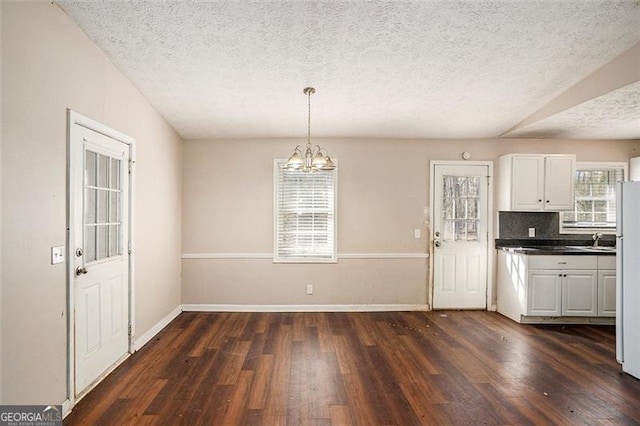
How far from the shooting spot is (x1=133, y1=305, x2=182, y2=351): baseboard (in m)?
3.52

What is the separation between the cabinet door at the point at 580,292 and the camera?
14.0ft

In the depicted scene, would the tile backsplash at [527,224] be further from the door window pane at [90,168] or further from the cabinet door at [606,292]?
the door window pane at [90,168]

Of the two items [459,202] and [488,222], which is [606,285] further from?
[459,202]

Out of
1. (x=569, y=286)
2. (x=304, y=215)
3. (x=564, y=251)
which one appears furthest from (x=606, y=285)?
(x=304, y=215)

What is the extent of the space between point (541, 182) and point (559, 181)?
0.78 feet

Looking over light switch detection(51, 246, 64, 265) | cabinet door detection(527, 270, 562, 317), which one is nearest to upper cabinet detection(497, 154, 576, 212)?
cabinet door detection(527, 270, 562, 317)

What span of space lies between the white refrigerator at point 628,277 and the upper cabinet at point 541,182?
4.91ft

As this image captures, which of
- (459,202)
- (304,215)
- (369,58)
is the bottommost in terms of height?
(304,215)

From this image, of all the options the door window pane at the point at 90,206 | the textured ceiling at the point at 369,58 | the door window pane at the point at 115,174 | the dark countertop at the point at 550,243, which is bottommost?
the dark countertop at the point at 550,243

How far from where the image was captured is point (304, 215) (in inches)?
193

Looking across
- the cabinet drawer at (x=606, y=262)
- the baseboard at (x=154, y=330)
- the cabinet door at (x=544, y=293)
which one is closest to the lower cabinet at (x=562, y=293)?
the cabinet door at (x=544, y=293)

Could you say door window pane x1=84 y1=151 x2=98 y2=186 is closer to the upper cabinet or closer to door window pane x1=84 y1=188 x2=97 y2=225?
door window pane x1=84 y1=188 x2=97 y2=225

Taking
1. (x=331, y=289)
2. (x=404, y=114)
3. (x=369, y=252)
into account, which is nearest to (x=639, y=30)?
(x=404, y=114)

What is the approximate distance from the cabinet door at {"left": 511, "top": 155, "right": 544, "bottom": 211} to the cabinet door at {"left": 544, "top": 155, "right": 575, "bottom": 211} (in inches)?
3.0
